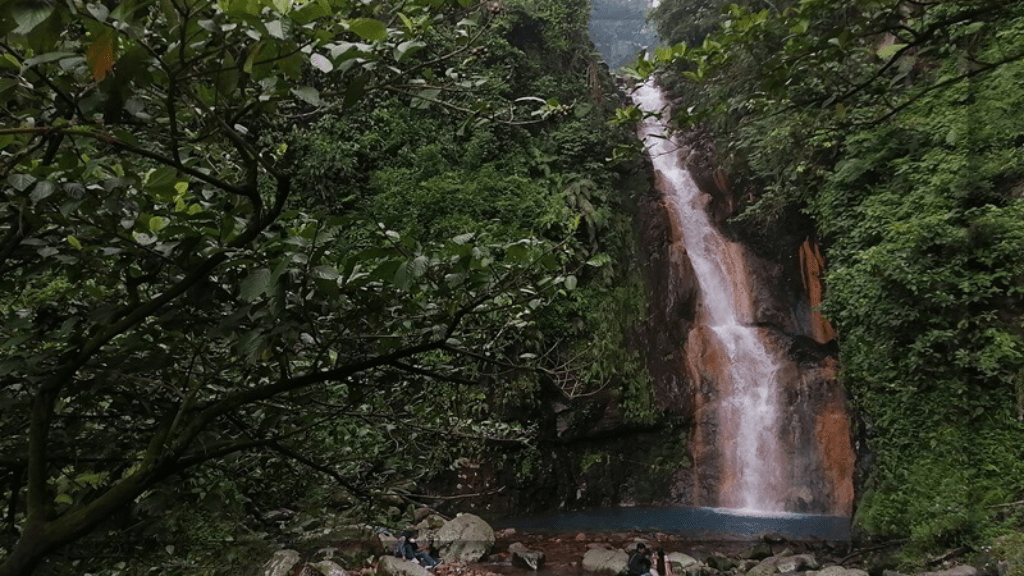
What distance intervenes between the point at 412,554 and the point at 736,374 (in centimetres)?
835

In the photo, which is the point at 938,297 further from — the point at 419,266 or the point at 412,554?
the point at 419,266

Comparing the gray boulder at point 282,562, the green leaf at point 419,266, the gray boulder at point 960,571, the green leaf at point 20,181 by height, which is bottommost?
the gray boulder at point 960,571

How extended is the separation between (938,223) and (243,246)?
8989 mm

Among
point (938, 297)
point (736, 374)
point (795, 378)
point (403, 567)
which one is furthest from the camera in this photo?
point (736, 374)

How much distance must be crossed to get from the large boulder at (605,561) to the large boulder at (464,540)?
57.8 inches

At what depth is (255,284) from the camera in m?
1.43

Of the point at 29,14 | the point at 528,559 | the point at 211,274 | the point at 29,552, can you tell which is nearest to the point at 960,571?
the point at 528,559

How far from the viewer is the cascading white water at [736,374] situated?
13.0m

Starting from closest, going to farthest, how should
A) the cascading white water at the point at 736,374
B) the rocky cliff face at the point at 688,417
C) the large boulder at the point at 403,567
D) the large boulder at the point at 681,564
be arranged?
the large boulder at the point at 403,567, the large boulder at the point at 681,564, the rocky cliff face at the point at 688,417, the cascading white water at the point at 736,374

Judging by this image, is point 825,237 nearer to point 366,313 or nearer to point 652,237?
point 652,237

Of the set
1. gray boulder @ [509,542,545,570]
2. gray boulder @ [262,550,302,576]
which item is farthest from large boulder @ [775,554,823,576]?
gray boulder @ [262,550,302,576]

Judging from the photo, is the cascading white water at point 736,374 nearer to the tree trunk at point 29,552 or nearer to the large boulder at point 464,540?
the large boulder at point 464,540

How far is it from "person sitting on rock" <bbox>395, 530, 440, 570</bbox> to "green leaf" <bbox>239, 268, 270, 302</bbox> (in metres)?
7.26

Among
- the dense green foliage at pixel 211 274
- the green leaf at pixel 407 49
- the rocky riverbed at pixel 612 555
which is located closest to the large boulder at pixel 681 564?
the rocky riverbed at pixel 612 555
